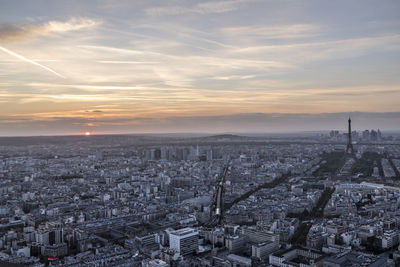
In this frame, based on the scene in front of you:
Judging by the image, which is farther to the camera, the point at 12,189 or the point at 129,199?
the point at 12,189

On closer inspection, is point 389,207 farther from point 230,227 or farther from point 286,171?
point 286,171

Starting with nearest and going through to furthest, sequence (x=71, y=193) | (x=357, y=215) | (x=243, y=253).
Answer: (x=243, y=253) < (x=357, y=215) < (x=71, y=193)

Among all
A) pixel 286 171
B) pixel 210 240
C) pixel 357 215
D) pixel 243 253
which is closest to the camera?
pixel 243 253

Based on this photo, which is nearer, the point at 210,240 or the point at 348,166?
the point at 210,240

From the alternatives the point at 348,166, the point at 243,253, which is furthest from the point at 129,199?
the point at 348,166

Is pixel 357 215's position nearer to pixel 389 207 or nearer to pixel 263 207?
pixel 389 207

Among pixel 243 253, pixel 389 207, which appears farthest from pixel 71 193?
pixel 389 207
